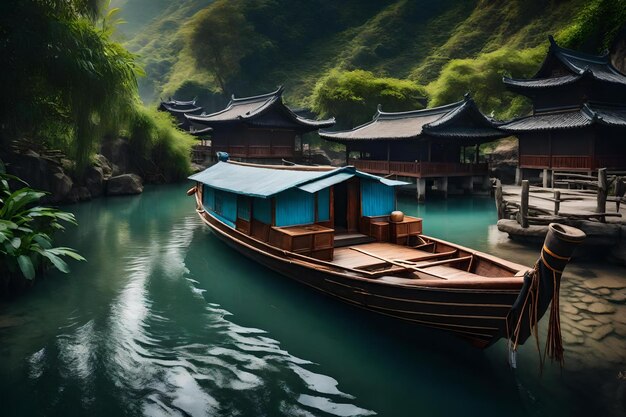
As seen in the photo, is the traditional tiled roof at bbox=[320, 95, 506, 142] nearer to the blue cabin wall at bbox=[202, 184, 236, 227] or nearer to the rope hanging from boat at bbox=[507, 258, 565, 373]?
the blue cabin wall at bbox=[202, 184, 236, 227]

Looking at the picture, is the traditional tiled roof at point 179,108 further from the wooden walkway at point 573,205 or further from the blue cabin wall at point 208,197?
the wooden walkway at point 573,205

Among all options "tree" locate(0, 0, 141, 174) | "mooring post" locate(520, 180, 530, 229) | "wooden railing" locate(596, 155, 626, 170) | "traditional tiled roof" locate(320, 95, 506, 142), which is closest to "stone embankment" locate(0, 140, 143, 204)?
"tree" locate(0, 0, 141, 174)

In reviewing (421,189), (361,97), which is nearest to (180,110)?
(361,97)

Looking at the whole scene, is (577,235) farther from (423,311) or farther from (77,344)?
(77,344)

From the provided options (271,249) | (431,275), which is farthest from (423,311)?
(271,249)

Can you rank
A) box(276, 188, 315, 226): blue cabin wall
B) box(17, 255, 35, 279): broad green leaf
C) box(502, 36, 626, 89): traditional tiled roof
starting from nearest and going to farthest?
box(17, 255, 35, 279): broad green leaf, box(276, 188, 315, 226): blue cabin wall, box(502, 36, 626, 89): traditional tiled roof

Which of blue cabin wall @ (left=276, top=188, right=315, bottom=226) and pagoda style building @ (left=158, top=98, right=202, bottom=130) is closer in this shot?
blue cabin wall @ (left=276, top=188, right=315, bottom=226)

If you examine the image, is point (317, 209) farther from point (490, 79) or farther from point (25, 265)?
point (490, 79)
